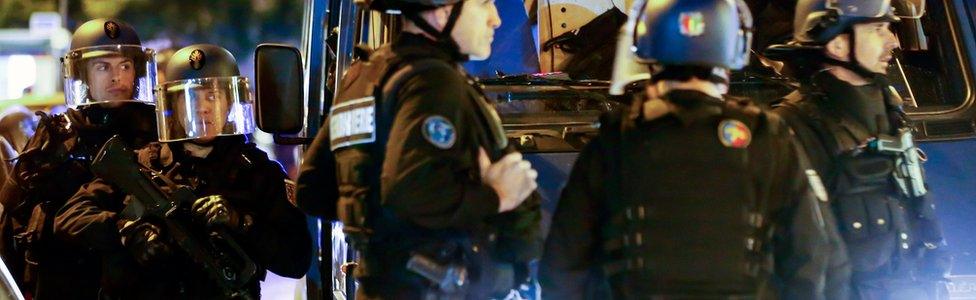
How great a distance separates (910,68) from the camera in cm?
542

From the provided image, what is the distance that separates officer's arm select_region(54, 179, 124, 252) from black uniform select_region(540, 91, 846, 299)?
2.44 meters

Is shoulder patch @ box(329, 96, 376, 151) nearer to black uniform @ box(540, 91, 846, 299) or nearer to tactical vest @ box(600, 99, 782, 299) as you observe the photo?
black uniform @ box(540, 91, 846, 299)

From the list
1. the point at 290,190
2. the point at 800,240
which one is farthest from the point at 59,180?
the point at 800,240

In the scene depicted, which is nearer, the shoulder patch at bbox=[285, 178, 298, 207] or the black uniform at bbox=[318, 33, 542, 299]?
the black uniform at bbox=[318, 33, 542, 299]

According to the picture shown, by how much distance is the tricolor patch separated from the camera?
3.76 m

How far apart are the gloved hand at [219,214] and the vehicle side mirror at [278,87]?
0.44 meters

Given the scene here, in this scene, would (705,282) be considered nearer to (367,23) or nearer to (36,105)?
(367,23)

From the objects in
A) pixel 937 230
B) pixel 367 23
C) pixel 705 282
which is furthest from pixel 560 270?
pixel 367 23

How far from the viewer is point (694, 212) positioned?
3.69m

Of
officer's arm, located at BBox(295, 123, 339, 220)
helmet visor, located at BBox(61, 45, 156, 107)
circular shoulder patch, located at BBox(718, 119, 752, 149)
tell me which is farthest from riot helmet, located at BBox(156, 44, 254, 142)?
circular shoulder patch, located at BBox(718, 119, 752, 149)

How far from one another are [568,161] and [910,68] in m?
1.55

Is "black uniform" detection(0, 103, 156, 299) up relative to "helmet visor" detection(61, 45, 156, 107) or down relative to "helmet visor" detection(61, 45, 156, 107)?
down

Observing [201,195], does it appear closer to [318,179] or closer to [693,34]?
[318,179]

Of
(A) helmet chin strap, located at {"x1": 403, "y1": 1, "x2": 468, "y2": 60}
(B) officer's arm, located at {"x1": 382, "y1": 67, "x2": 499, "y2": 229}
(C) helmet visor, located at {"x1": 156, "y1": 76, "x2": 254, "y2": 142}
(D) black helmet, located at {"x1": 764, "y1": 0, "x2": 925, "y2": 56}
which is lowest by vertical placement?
(C) helmet visor, located at {"x1": 156, "y1": 76, "x2": 254, "y2": 142}
